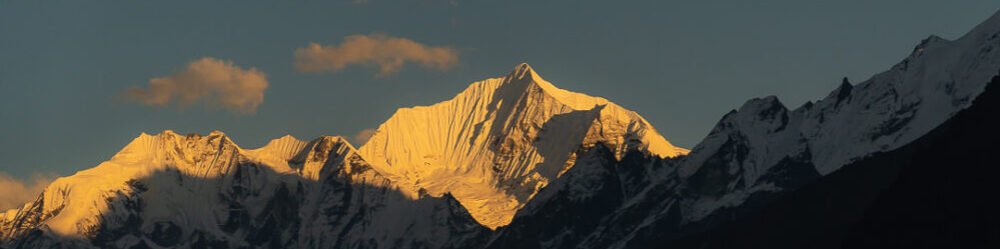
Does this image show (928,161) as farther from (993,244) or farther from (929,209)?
(993,244)

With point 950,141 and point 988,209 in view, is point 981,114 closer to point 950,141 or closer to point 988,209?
point 950,141

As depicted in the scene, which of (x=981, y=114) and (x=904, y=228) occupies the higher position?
(x=981, y=114)

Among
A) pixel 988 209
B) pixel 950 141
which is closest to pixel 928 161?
pixel 950 141

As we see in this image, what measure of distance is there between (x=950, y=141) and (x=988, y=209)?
1348 centimetres

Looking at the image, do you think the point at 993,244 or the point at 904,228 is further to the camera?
the point at 904,228

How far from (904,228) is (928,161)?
939cm

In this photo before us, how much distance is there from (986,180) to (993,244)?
11269 millimetres

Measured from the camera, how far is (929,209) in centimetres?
17625

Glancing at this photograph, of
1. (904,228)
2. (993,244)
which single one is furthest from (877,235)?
(993,244)

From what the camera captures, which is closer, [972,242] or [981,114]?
[972,242]

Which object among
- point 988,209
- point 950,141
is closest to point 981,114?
point 950,141

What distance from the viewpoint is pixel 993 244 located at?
164 meters

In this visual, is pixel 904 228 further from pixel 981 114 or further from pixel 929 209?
pixel 981 114

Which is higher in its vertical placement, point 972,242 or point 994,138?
point 994,138
